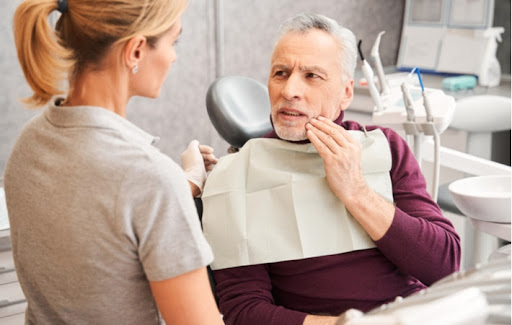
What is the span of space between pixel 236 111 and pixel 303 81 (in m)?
0.30

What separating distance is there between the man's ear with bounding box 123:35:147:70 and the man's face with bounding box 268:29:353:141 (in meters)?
0.54

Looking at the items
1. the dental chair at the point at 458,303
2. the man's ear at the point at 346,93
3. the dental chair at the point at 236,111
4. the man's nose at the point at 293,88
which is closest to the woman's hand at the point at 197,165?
the dental chair at the point at 236,111

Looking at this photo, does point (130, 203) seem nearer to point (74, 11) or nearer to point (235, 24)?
point (74, 11)

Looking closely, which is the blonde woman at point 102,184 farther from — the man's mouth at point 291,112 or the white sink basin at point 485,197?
the white sink basin at point 485,197

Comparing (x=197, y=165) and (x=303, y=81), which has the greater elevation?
(x=303, y=81)

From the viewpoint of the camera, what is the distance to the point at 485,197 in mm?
1459

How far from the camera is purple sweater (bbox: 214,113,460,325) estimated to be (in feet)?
4.88

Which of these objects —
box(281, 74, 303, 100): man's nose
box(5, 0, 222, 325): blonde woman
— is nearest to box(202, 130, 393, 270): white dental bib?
box(281, 74, 303, 100): man's nose

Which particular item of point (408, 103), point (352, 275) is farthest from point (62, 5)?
point (408, 103)

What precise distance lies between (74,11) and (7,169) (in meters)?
0.31

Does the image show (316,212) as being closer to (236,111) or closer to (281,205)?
(281,205)

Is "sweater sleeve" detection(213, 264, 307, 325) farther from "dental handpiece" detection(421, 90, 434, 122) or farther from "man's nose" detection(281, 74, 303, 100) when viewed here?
"dental handpiece" detection(421, 90, 434, 122)

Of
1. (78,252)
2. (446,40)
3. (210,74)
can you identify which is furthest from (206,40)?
(78,252)

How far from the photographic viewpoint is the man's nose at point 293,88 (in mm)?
1574
